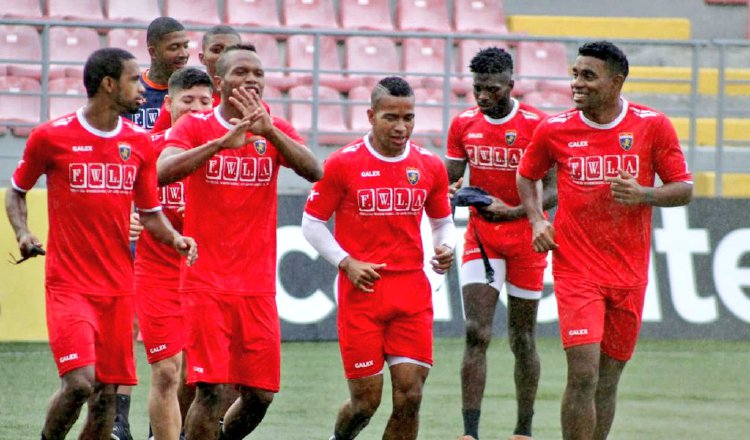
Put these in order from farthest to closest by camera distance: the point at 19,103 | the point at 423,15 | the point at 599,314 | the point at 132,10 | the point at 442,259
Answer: the point at 423,15 < the point at 132,10 < the point at 19,103 < the point at 599,314 < the point at 442,259

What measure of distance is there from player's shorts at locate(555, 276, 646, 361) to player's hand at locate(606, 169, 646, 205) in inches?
21.1

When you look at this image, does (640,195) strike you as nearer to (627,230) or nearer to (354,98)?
(627,230)

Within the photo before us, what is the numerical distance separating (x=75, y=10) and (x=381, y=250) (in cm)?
1115

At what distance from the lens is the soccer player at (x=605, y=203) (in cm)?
838

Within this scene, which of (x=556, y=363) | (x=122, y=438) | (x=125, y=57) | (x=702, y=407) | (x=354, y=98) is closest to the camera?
(x=125, y=57)

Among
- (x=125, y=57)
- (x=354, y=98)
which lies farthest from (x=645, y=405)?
(x=354, y=98)

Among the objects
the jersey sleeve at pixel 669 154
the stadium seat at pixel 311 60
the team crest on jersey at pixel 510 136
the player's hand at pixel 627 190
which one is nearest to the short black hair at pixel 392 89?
the player's hand at pixel 627 190

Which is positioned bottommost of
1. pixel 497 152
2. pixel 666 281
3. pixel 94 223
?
→ pixel 666 281

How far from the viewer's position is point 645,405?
1147cm

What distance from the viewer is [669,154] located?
848 centimetres

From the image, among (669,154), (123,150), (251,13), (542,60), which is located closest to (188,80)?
(123,150)

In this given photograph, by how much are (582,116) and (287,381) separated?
15.5 feet

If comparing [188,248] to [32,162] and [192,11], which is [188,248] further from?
[192,11]

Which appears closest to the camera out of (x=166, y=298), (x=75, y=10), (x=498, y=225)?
(x=166, y=298)
